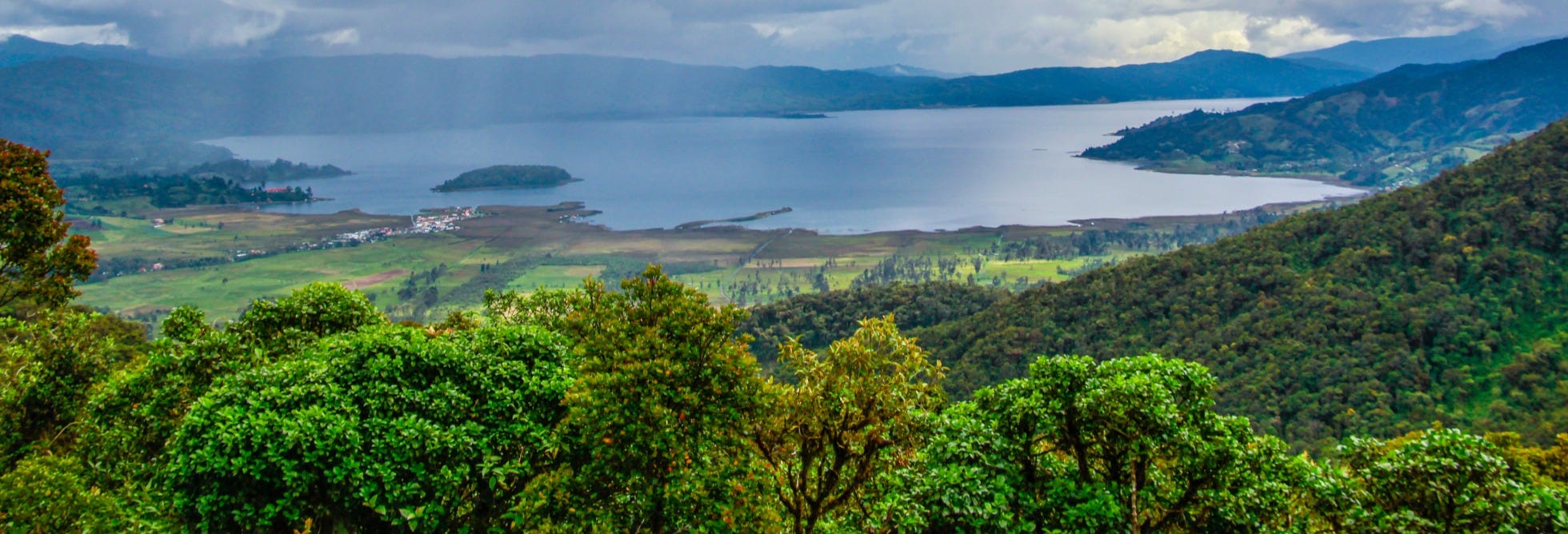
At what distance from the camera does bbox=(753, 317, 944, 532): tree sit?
880 centimetres

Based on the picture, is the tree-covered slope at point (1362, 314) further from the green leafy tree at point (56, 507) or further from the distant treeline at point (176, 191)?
the distant treeline at point (176, 191)

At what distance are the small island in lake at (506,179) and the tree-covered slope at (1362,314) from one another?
405ft

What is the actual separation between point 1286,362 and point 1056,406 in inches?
1062

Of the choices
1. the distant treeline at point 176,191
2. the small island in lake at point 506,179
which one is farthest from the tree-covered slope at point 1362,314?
the distant treeline at point 176,191

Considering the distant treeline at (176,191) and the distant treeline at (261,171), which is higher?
the distant treeline at (261,171)

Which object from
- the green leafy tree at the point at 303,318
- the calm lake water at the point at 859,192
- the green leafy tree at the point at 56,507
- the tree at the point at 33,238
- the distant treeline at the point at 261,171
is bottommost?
the green leafy tree at the point at 56,507

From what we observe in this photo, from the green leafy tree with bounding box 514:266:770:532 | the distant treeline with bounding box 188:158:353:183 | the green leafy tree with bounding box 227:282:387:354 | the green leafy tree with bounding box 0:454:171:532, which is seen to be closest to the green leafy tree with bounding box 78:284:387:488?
the green leafy tree with bounding box 227:282:387:354

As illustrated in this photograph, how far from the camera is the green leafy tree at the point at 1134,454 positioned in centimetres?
812

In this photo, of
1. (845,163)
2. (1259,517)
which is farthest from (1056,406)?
(845,163)

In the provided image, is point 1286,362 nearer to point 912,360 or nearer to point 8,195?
point 912,360

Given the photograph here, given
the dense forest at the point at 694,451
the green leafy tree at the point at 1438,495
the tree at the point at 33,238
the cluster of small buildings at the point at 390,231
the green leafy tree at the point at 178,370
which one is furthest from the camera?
the cluster of small buildings at the point at 390,231

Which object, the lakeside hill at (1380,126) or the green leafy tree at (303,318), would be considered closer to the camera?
the green leafy tree at (303,318)

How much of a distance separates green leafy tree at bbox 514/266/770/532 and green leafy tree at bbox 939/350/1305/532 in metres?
2.31

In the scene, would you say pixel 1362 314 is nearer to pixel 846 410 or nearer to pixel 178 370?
pixel 846 410
